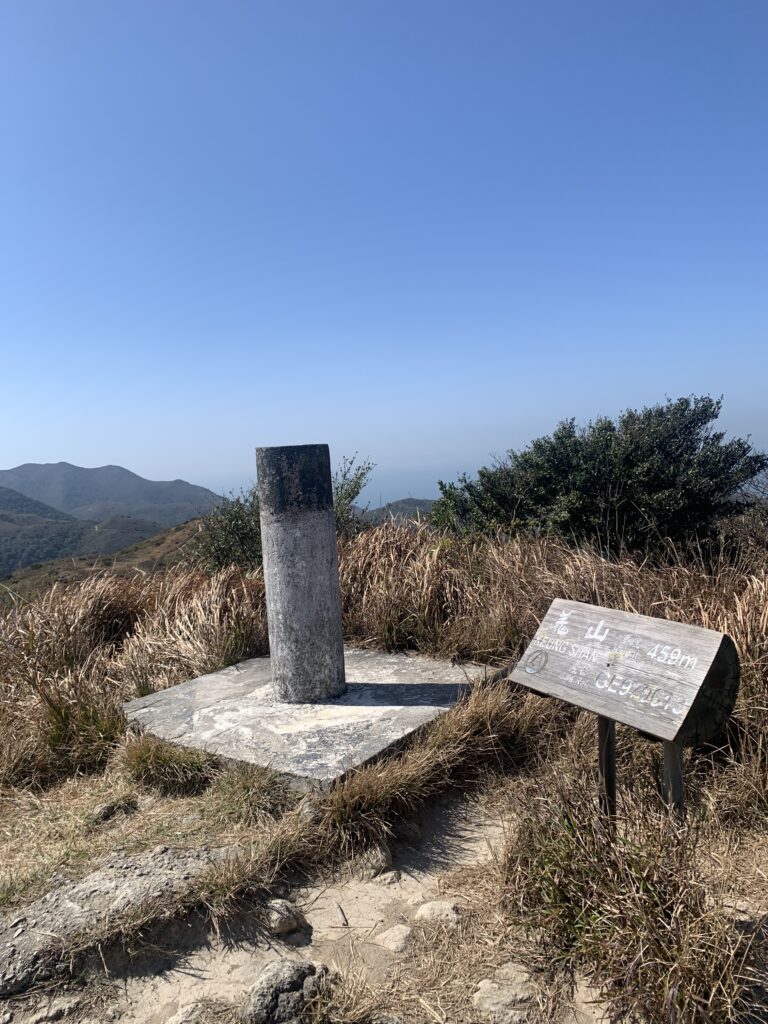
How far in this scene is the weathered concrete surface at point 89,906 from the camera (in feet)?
8.76

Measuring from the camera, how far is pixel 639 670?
274 centimetres

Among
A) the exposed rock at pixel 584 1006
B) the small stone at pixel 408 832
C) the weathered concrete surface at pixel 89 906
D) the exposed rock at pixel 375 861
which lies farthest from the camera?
the small stone at pixel 408 832

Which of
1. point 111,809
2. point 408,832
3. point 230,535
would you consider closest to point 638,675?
point 408,832

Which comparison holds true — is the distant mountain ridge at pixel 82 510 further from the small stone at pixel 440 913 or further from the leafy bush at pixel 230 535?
the small stone at pixel 440 913

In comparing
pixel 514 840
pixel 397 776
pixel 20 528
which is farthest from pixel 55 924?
pixel 20 528

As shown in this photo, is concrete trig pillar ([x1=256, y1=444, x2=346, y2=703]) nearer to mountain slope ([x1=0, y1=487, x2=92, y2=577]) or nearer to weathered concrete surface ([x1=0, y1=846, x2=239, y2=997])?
weathered concrete surface ([x1=0, y1=846, x2=239, y2=997])

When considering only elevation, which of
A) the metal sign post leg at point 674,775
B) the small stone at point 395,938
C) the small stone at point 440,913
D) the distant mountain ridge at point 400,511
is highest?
the distant mountain ridge at point 400,511

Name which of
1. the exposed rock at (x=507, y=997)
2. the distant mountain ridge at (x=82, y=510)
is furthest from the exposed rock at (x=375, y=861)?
the distant mountain ridge at (x=82, y=510)

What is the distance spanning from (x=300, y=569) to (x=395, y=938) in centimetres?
226

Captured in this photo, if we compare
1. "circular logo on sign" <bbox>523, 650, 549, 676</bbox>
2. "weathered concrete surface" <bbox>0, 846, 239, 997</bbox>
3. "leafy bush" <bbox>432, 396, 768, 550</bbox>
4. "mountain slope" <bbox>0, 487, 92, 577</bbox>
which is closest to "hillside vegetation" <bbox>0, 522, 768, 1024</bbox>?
"weathered concrete surface" <bbox>0, 846, 239, 997</bbox>

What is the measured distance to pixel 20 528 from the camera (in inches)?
2165

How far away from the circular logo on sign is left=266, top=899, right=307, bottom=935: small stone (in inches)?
54.9

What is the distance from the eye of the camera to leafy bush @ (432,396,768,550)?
28.8 feet

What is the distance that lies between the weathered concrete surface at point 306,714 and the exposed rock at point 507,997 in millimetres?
1268
